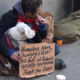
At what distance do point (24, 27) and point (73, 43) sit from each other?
2.13 meters

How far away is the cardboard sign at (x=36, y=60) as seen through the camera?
329 cm

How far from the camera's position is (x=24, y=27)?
3166mm

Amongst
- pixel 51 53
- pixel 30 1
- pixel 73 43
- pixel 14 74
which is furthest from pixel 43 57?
pixel 73 43

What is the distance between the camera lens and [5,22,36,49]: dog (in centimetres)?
317

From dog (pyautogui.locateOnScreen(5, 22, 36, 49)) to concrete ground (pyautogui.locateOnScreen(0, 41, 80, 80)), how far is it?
0.49 meters

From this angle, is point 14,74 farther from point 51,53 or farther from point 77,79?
point 77,79

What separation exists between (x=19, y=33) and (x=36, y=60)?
43cm

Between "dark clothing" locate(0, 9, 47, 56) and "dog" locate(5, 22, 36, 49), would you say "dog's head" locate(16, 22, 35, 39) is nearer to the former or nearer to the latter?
"dog" locate(5, 22, 36, 49)

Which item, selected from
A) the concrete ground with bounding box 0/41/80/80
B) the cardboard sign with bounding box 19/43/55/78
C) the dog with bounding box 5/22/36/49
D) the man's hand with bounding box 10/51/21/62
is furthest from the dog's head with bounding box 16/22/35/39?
the concrete ground with bounding box 0/41/80/80

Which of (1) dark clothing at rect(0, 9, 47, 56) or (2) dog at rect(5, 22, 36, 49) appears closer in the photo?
(2) dog at rect(5, 22, 36, 49)

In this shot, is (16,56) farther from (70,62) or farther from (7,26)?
(70,62)

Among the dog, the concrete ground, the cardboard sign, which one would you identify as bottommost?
the concrete ground

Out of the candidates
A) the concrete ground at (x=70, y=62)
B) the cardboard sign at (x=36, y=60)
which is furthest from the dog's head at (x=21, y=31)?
the concrete ground at (x=70, y=62)

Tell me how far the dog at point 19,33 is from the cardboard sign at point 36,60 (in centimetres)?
11
